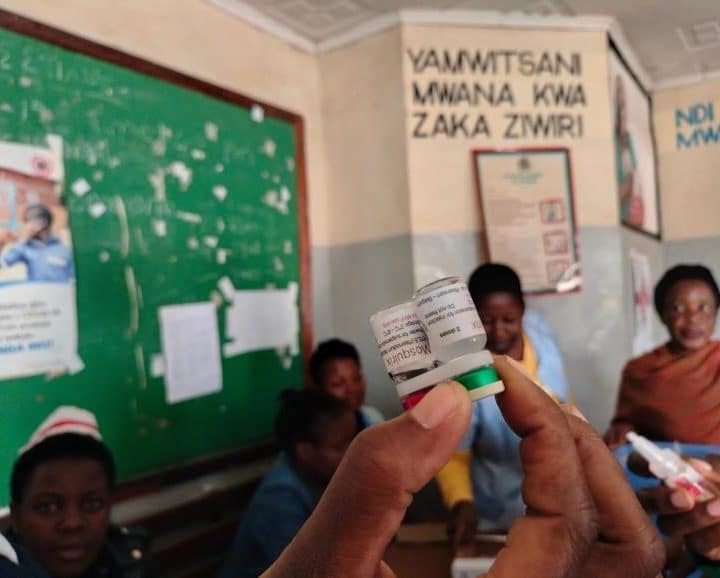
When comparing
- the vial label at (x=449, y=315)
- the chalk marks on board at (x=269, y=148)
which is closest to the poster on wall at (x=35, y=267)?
the chalk marks on board at (x=269, y=148)

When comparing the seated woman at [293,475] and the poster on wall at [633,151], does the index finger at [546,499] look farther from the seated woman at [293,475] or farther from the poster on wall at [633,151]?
the poster on wall at [633,151]

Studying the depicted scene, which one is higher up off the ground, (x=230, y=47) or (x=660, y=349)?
(x=230, y=47)

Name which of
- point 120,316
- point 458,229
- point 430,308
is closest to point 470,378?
point 430,308

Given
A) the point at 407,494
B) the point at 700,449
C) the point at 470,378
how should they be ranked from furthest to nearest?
the point at 700,449 < the point at 470,378 < the point at 407,494

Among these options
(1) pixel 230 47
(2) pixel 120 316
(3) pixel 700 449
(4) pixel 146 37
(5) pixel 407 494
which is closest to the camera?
(5) pixel 407 494

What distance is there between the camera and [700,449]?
50.2 inches

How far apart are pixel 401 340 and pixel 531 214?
66.3 inches

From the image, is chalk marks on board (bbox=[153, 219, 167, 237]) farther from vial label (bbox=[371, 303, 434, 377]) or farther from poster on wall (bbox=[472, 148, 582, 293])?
vial label (bbox=[371, 303, 434, 377])

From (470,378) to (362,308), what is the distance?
1670 mm

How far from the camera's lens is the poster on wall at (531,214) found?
2.02 meters

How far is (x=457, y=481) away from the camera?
150 centimetres

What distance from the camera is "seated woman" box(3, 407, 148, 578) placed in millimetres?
1097

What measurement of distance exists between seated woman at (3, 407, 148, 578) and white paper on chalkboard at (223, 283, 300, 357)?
584 millimetres

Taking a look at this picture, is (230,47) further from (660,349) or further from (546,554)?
(546,554)
